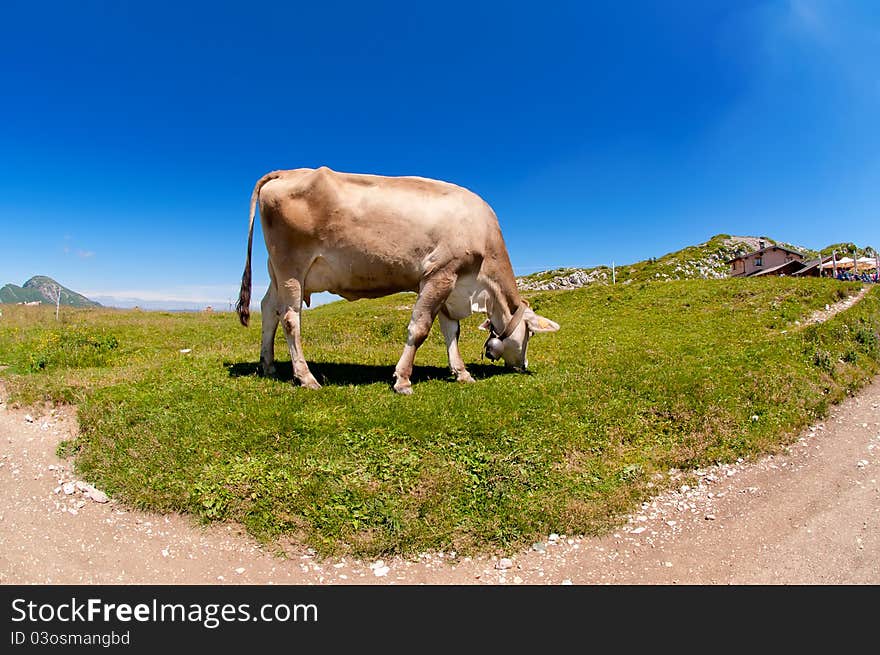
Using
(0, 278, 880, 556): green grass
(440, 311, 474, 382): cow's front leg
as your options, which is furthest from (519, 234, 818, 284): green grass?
(440, 311, 474, 382): cow's front leg

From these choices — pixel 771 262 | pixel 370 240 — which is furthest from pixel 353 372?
pixel 771 262

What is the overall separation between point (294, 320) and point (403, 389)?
267 centimetres

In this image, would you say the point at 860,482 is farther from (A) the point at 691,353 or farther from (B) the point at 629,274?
(B) the point at 629,274

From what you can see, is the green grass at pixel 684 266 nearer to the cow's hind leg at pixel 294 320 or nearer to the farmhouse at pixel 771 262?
the farmhouse at pixel 771 262

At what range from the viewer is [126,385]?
32.8 ft

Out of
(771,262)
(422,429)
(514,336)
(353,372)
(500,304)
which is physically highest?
(771,262)

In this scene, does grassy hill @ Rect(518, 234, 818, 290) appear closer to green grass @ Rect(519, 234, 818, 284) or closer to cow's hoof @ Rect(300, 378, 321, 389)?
green grass @ Rect(519, 234, 818, 284)

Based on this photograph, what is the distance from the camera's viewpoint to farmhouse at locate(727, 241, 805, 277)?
174 feet

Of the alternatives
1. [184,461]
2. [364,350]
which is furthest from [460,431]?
[364,350]

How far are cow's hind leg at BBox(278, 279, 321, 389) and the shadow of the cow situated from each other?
65cm

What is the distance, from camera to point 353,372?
485 inches

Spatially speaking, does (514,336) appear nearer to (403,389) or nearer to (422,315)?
(422,315)

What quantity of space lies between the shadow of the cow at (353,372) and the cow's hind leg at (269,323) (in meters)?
0.28

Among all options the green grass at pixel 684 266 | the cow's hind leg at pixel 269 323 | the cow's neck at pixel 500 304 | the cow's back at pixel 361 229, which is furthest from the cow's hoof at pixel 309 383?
the green grass at pixel 684 266
